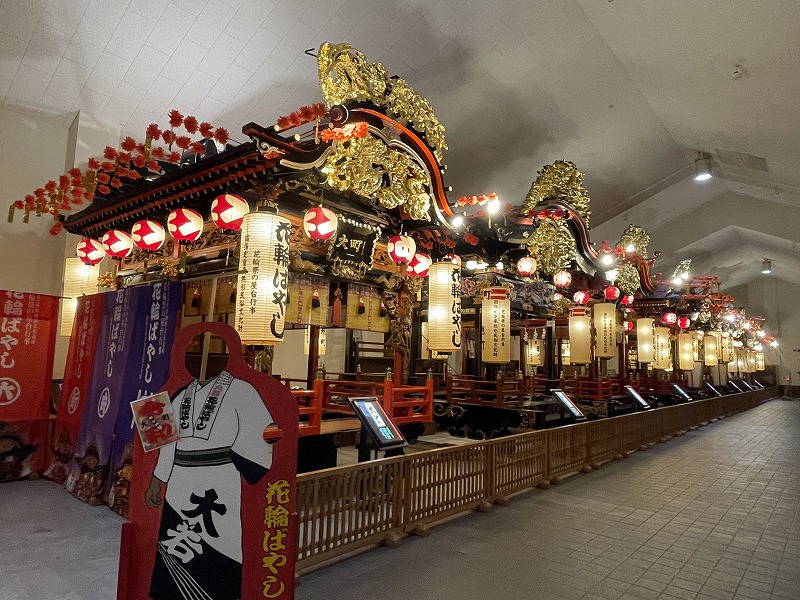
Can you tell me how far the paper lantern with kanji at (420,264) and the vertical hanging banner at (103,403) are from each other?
4.40 metres

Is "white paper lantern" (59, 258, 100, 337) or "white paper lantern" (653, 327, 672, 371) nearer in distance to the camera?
"white paper lantern" (59, 258, 100, 337)

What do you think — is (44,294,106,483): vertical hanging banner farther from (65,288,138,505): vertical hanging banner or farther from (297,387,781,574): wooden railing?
(297,387,781,574): wooden railing

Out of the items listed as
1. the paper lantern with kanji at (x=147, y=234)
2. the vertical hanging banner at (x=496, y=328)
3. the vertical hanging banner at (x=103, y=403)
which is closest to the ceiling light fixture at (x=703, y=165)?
the vertical hanging banner at (x=496, y=328)

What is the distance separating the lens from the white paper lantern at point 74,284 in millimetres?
8961

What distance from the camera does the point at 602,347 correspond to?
14.3 meters

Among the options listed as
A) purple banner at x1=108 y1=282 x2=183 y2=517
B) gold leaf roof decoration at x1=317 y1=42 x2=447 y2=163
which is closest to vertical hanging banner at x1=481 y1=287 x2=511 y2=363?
gold leaf roof decoration at x1=317 y1=42 x2=447 y2=163

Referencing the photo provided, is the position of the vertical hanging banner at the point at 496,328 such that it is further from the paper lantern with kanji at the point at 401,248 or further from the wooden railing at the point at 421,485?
the paper lantern with kanji at the point at 401,248

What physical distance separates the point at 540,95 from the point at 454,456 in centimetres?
1022

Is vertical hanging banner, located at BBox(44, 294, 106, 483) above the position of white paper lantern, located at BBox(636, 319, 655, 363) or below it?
below

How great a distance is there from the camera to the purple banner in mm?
6254

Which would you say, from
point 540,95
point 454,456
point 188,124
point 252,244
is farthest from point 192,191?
point 540,95

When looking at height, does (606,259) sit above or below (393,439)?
above

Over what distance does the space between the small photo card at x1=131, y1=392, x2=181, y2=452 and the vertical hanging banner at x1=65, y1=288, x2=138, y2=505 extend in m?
4.01

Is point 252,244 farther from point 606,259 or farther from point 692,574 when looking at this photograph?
point 606,259
